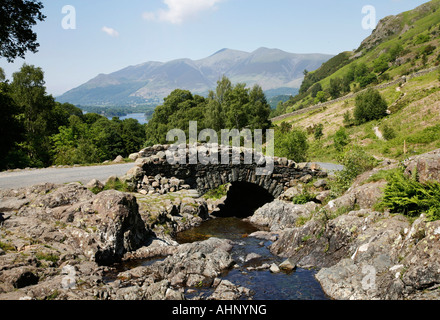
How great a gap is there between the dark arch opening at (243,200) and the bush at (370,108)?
108 feet

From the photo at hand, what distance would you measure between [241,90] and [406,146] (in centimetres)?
2749

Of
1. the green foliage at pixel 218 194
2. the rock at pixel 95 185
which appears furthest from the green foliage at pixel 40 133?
the rock at pixel 95 185

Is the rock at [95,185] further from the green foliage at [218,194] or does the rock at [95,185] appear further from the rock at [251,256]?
the green foliage at [218,194]

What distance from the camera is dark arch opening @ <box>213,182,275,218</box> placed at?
75.5 feet

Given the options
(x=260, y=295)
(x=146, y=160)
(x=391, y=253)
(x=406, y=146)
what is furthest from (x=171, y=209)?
(x=406, y=146)

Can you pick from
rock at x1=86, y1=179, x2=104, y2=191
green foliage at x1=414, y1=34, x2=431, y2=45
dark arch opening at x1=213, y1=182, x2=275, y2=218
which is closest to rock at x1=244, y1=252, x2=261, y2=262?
dark arch opening at x1=213, y1=182, x2=275, y2=218

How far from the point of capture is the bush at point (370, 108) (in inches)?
1941

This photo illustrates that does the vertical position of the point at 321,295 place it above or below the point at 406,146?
below

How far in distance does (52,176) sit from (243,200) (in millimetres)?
13955

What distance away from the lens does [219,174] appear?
2088 cm

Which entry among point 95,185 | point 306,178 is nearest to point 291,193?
point 306,178
